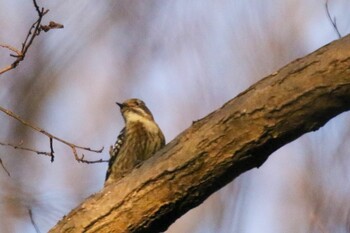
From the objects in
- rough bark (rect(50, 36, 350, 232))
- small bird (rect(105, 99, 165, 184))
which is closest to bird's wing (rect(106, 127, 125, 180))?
small bird (rect(105, 99, 165, 184))

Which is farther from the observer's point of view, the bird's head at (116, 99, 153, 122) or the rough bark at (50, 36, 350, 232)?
the bird's head at (116, 99, 153, 122)

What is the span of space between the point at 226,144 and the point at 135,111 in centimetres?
191

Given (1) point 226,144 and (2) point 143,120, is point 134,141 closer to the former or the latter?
(2) point 143,120

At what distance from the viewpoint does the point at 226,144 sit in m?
2.76

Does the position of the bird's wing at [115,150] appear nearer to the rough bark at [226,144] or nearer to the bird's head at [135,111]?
the bird's head at [135,111]

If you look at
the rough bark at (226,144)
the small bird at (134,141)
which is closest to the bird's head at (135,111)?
the small bird at (134,141)

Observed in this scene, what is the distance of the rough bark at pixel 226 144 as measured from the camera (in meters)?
2.65

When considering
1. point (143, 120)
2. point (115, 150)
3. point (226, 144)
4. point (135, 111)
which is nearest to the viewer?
point (226, 144)

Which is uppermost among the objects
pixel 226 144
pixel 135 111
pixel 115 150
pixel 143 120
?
pixel 135 111

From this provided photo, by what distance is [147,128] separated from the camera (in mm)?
4277

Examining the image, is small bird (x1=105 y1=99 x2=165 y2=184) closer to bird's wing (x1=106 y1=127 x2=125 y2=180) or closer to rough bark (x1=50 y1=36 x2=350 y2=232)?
bird's wing (x1=106 y1=127 x2=125 y2=180)

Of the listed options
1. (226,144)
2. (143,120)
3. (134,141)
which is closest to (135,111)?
(143,120)

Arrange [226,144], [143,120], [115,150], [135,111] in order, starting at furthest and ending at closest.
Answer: [135,111], [143,120], [115,150], [226,144]

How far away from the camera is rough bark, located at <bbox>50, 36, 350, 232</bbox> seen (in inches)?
104
